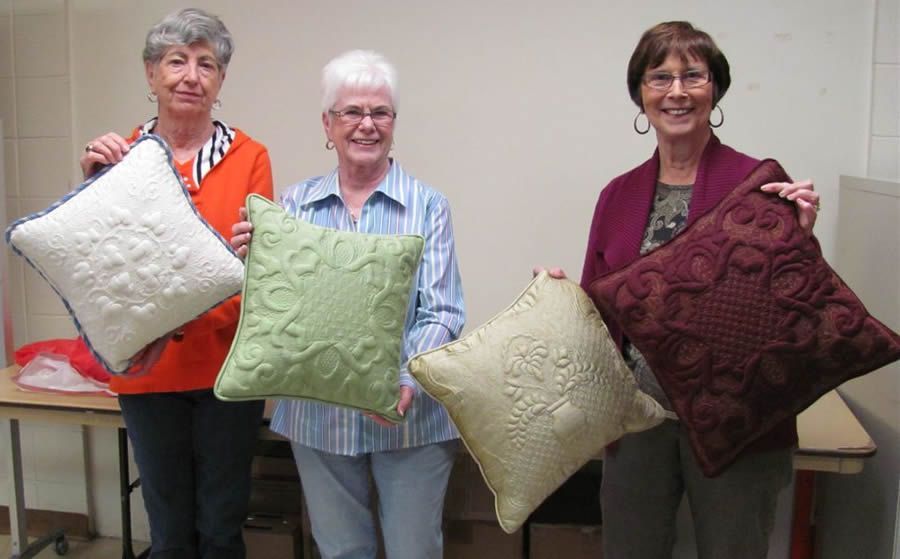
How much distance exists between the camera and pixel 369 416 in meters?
1.58

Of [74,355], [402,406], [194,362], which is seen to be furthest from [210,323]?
[74,355]

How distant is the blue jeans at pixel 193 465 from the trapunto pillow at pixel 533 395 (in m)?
0.57

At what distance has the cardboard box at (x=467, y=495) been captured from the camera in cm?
259

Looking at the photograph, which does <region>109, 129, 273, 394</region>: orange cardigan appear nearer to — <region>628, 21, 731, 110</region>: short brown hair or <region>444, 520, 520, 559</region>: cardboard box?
<region>628, 21, 731, 110</region>: short brown hair

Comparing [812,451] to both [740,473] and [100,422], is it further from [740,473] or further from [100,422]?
[100,422]

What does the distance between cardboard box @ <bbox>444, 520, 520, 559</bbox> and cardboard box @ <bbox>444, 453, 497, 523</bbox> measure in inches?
4.2

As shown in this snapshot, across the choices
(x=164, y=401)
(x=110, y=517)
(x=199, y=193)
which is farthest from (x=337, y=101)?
(x=110, y=517)

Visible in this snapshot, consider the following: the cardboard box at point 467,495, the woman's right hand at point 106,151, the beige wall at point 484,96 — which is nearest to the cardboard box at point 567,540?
the cardboard box at point 467,495

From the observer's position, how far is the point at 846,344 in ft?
4.66

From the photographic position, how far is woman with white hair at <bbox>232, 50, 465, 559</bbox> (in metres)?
1.61

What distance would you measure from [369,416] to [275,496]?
1.22 meters

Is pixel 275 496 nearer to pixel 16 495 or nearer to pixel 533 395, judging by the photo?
pixel 16 495

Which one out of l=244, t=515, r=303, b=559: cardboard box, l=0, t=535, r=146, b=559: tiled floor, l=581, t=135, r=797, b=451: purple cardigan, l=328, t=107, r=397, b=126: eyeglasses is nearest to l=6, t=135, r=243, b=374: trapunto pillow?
l=328, t=107, r=397, b=126: eyeglasses

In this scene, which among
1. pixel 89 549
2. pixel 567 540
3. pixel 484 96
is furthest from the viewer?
pixel 89 549
